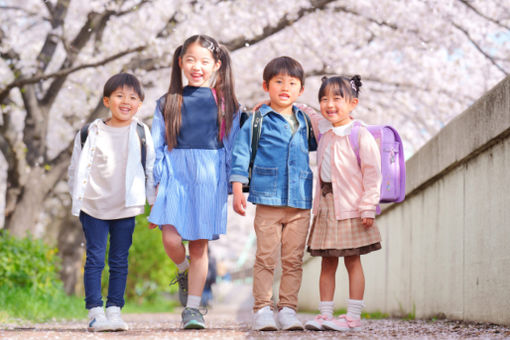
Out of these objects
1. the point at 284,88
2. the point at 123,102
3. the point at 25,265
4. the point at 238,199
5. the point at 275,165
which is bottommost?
the point at 25,265

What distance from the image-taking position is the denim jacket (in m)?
3.97

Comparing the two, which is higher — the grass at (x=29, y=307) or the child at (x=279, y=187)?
the child at (x=279, y=187)

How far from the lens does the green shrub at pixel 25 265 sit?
6848 millimetres

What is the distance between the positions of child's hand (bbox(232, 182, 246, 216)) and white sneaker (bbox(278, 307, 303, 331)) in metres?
0.67

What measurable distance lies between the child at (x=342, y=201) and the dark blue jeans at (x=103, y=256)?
1.23 metres

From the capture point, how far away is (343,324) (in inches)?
151

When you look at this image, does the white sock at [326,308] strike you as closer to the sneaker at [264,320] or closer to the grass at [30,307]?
the sneaker at [264,320]

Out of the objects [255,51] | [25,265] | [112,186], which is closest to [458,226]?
[112,186]

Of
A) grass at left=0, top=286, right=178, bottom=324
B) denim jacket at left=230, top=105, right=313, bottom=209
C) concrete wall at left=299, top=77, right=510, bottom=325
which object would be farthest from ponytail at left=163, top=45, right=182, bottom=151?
grass at left=0, top=286, right=178, bottom=324

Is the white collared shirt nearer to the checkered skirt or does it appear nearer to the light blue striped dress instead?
the checkered skirt

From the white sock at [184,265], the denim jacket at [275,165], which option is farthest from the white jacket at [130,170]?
the denim jacket at [275,165]

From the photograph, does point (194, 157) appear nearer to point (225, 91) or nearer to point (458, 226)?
point (225, 91)

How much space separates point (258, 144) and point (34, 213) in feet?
20.7

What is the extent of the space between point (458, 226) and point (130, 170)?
2.33 metres
